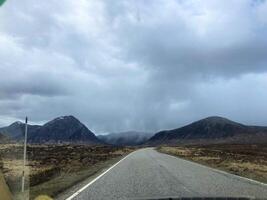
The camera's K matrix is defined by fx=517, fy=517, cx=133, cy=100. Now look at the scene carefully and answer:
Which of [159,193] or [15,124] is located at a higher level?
[15,124]

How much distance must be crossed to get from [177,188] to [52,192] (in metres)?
4.30

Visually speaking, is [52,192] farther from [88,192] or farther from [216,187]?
[216,187]

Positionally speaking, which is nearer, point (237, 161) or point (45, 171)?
point (45, 171)

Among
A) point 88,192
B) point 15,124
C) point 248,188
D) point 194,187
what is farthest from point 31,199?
point 248,188

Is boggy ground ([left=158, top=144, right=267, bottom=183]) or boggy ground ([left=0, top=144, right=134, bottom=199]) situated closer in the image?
boggy ground ([left=0, top=144, right=134, bottom=199])

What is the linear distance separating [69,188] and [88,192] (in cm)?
230

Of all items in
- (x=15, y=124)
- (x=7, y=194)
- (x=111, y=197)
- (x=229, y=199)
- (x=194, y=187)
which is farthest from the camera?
(x=194, y=187)

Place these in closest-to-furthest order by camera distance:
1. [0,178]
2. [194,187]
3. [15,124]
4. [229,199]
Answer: [0,178], [229,199], [15,124], [194,187]

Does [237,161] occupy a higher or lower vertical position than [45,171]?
higher

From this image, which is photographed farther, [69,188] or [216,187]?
[69,188]

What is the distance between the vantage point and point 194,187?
18328 mm

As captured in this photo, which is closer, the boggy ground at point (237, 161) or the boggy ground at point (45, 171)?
the boggy ground at point (45, 171)

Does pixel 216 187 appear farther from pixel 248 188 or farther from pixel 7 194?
pixel 7 194

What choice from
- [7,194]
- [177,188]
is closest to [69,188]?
[177,188]
